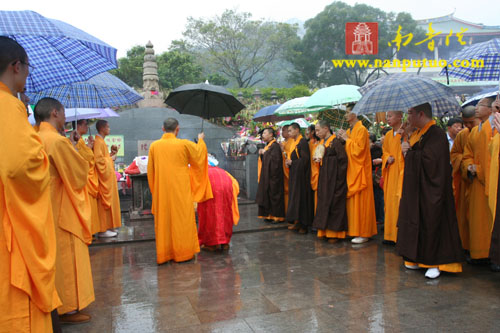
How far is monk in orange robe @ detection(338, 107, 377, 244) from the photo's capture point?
5527 mm

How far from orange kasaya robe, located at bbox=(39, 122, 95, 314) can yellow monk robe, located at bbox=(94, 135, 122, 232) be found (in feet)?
10.3

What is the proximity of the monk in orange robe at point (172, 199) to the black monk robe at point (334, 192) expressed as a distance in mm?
1914

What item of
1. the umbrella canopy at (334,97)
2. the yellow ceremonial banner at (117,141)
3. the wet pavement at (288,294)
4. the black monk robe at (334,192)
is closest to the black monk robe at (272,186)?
the umbrella canopy at (334,97)

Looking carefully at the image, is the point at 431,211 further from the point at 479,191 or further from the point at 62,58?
the point at 62,58

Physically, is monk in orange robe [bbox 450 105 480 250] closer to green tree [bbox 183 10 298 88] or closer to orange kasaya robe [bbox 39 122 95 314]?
orange kasaya robe [bbox 39 122 95 314]

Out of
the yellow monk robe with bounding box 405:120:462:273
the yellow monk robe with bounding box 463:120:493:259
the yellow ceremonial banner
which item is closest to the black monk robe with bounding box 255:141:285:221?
the yellow monk robe with bounding box 405:120:462:273

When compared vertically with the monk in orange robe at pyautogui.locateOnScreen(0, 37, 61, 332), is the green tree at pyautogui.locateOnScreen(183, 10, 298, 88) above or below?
above

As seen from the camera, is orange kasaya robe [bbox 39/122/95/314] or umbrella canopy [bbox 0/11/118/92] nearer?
orange kasaya robe [bbox 39/122/95/314]

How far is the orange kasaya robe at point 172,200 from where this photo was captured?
470cm

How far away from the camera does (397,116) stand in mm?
5109

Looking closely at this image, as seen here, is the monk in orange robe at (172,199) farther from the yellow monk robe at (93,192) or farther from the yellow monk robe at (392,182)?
the yellow monk robe at (392,182)

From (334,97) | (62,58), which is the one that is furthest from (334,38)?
(62,58)

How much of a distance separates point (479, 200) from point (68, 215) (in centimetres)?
404

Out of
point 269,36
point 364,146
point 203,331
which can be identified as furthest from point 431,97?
point 269,36
